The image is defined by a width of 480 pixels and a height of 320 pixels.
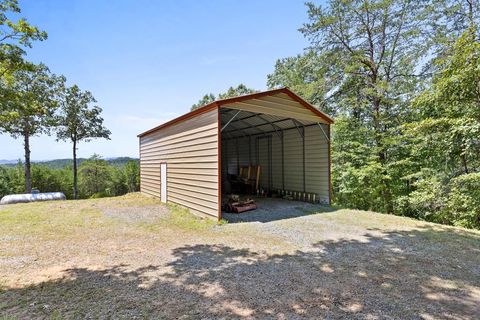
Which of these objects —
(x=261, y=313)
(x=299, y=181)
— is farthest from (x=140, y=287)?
(x=299, y=181)

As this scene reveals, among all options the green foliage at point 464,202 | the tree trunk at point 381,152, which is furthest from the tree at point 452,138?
the tree trunk at point 381,152

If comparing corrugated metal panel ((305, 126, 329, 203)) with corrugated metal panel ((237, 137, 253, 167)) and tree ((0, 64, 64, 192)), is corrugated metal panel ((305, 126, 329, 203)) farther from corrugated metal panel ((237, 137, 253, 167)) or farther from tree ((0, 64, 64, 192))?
tree ((0, 64, 64, 192))

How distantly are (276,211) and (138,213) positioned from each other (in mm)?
4610

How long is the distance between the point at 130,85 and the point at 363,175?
10.7 m

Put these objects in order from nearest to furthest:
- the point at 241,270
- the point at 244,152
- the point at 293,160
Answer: the point at 241,270 < the point at 293,160 < the point at 244,152

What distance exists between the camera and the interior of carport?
9414 millimetres

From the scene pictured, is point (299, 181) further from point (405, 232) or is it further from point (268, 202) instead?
point (405, 232)

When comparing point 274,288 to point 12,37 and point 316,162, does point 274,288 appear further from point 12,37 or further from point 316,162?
point 12,37

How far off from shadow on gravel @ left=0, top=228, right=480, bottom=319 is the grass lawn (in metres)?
0.01

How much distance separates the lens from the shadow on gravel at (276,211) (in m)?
7.29

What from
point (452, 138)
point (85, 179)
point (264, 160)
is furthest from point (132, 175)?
point (452, 138)

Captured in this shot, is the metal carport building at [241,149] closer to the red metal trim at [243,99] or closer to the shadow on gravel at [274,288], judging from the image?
the red metal trim at [243,99]

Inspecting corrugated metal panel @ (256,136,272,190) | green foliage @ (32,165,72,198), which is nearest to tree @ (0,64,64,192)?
corrugated metal panel @ (256,136,272,190)

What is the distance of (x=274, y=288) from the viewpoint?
10.5 feet
